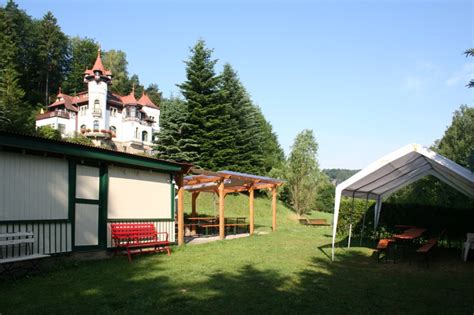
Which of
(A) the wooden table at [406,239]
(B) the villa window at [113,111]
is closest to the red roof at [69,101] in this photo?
(B) the villa window at [113,111]

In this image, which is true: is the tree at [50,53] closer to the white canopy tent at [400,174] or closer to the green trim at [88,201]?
the green trim at [88,201]

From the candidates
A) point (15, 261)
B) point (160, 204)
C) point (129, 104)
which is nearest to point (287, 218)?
point (160, 204)

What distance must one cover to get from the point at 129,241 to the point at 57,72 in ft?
219

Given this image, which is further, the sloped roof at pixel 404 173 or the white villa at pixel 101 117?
the white villa at pixel 101 117

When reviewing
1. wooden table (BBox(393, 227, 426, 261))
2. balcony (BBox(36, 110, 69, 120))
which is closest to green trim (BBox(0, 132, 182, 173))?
wooden table (BBox(393, 227, 426, 261))

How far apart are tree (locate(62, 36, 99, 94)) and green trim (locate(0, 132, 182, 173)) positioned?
57.5 m

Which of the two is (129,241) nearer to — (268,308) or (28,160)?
(28,160)

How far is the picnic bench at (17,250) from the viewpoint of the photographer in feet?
24.5

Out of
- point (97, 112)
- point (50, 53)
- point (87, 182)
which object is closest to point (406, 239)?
point (87, 182)

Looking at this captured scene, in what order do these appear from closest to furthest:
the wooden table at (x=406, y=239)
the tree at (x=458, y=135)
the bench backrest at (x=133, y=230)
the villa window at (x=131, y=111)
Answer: the bench backrest at (x=133, y=230) < the wooden table at (x=406, y=239) < the tree at (x=458, y=135) < the villa window at (x=131, y=111)

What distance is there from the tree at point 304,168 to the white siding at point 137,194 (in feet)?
57.0

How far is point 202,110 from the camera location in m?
36.2

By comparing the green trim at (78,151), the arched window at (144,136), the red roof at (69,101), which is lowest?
the green trim at (78,151)

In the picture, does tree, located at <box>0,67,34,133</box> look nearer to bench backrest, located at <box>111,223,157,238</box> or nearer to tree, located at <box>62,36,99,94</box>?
tree, located at <box>62,36,99,94</box>
